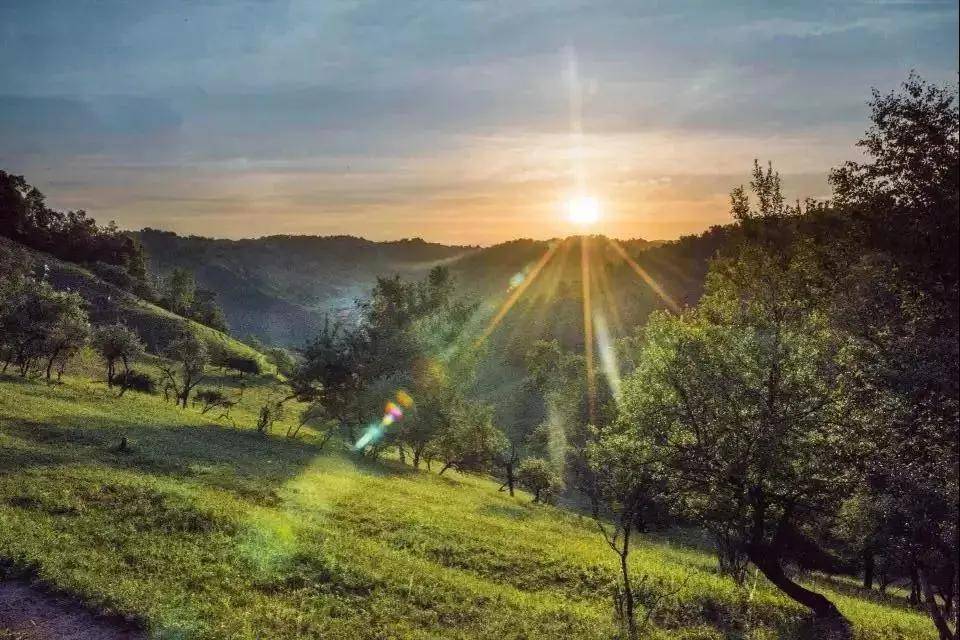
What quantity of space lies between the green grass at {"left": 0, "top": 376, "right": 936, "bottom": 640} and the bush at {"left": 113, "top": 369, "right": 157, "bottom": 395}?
30952 mm

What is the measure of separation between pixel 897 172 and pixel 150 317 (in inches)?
4912

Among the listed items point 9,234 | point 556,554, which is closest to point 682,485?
point 556,554

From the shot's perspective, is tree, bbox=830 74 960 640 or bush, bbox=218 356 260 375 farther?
bush, bbox=218 356 260 375

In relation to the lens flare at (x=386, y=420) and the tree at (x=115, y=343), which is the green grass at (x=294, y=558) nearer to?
the lens flare at (x=386, y=420)

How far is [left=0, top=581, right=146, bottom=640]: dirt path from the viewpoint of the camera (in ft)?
47.3

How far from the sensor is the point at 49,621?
49.0 ft

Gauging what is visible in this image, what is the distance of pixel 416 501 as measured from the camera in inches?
1414

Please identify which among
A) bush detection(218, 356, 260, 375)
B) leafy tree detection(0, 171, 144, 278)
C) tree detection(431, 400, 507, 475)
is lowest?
tree detection(431, 400, 507, 475)

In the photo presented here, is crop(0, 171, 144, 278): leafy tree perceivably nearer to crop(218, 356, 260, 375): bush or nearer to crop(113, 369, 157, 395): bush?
crop(218, 356, 260, 375): bush

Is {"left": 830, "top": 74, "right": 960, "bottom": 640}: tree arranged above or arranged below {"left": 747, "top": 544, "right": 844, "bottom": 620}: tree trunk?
above

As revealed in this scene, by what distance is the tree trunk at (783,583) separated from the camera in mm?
21480

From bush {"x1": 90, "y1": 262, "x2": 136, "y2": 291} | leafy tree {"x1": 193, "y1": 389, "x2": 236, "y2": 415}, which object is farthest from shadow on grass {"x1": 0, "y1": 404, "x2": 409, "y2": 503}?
bush {"x1": 90, "y1": 262, "x2": 136, "y2": 291}

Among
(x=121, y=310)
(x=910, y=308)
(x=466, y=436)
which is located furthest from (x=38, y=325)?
(x=121, y=310)

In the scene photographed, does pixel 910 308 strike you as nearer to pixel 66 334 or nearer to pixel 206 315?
pixel 66 334
